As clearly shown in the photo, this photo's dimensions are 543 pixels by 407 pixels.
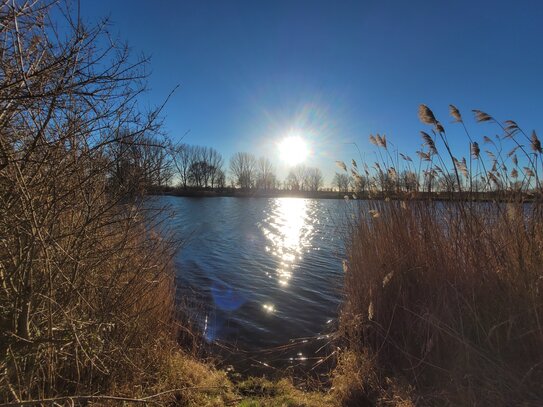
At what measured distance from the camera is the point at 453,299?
3.81 meters

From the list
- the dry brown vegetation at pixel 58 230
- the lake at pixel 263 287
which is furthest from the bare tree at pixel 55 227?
the lake at pixel 263 287

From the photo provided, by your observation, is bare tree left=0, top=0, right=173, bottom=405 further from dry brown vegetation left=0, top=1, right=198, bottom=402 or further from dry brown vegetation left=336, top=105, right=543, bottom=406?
dry brown vegetation left=336, top=105, right=543, bottom=406

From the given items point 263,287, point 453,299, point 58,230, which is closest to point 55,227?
point 58,230

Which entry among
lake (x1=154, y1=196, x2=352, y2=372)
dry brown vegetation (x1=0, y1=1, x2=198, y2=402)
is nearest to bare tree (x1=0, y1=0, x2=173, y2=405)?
dry brown vegetation (x1=0, y1=1, x2=198, y2=402)

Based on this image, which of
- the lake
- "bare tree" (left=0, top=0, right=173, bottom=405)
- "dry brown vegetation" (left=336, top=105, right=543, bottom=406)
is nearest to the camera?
"bare tree" (left=0, top=0, right=173, bottom=405)

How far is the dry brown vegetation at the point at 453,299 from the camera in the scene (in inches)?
128

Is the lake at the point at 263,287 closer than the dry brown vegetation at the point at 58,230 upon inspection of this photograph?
No

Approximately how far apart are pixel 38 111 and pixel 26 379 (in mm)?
1837

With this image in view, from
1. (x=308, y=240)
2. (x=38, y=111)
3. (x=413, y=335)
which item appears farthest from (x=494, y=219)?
(x=308, y=240)

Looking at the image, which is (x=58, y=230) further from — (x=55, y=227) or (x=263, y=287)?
(x=263, y=287)

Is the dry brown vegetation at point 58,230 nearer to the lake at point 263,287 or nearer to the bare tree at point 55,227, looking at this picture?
the bare tree at point 55,227

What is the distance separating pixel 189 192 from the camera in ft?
239

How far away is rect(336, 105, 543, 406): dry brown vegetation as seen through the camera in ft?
10.7

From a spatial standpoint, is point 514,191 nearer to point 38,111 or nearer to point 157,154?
point 157,154
